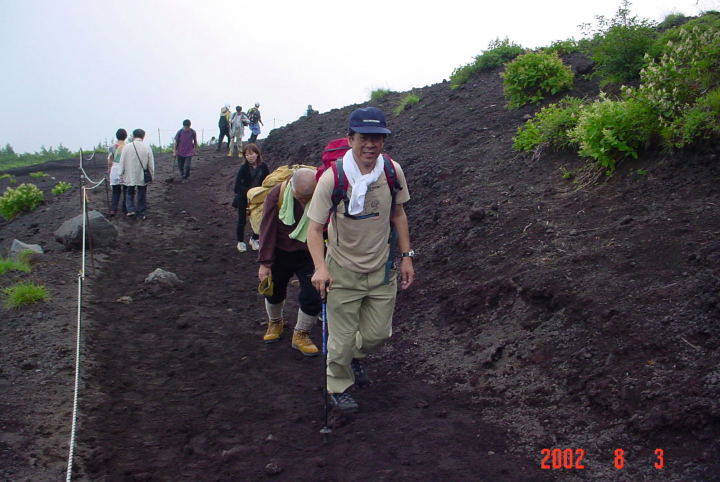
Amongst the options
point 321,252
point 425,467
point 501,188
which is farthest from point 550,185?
point 425,467

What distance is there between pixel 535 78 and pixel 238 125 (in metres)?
13.9

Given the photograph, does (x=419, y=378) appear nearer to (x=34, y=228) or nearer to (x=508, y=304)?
(x=508, y=304)

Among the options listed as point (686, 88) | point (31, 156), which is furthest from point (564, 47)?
point (31, 156)

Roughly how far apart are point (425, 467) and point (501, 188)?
524 centimetres

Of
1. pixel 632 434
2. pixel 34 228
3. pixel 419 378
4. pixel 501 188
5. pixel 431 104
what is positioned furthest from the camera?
pixel 431 104

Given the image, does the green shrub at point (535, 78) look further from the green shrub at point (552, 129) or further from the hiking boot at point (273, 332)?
the hiking boot at point (273, 332)

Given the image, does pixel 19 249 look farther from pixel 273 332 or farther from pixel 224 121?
pixel 224 121

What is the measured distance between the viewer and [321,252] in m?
4.88

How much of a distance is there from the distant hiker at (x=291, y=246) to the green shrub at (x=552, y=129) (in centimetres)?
384

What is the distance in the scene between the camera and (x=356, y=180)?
4820 mm

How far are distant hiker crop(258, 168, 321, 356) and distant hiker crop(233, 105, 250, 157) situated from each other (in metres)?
16.6

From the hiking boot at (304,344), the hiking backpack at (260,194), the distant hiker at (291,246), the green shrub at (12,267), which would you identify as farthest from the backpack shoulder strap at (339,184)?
the green shrub at (12,267)

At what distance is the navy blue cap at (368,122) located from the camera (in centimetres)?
470

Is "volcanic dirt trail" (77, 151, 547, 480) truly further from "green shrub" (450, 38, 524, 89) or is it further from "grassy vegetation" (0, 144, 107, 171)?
"grassy vegetation" (0, 144, 107, 171)
